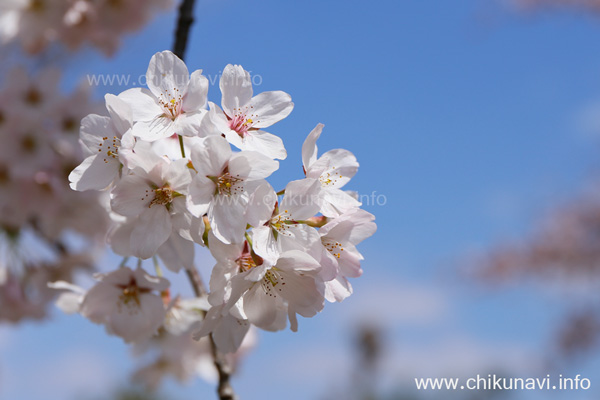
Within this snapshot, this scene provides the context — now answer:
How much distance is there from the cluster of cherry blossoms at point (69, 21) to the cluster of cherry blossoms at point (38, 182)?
29cm

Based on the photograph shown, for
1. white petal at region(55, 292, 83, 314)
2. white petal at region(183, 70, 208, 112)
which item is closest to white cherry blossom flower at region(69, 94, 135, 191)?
white petal at region(183, 70, 208, 112)

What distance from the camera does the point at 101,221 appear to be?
2.80 meters

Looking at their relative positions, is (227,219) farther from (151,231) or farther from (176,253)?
(176,253)

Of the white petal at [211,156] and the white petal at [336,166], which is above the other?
the white petal at [336,166]

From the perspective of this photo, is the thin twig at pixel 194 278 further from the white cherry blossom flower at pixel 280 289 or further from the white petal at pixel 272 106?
the white petal at pixel 272 106

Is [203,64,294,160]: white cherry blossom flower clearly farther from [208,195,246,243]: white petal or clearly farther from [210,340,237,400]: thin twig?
[210,340,237,400]: thin twig

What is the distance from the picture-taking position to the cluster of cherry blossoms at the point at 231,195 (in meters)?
0.92

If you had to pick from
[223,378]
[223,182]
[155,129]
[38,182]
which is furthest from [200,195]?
[38,182]

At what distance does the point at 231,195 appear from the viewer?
936 millimetres

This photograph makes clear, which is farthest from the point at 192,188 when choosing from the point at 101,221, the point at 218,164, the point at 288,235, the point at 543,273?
the point at 543,273

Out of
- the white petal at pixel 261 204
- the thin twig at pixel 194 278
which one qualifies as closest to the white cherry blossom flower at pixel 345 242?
the white petal at pixel 261 204

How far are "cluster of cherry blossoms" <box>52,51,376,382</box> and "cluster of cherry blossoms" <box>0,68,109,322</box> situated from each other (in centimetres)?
149

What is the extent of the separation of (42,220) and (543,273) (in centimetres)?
790

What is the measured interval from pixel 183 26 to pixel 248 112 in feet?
1.96
